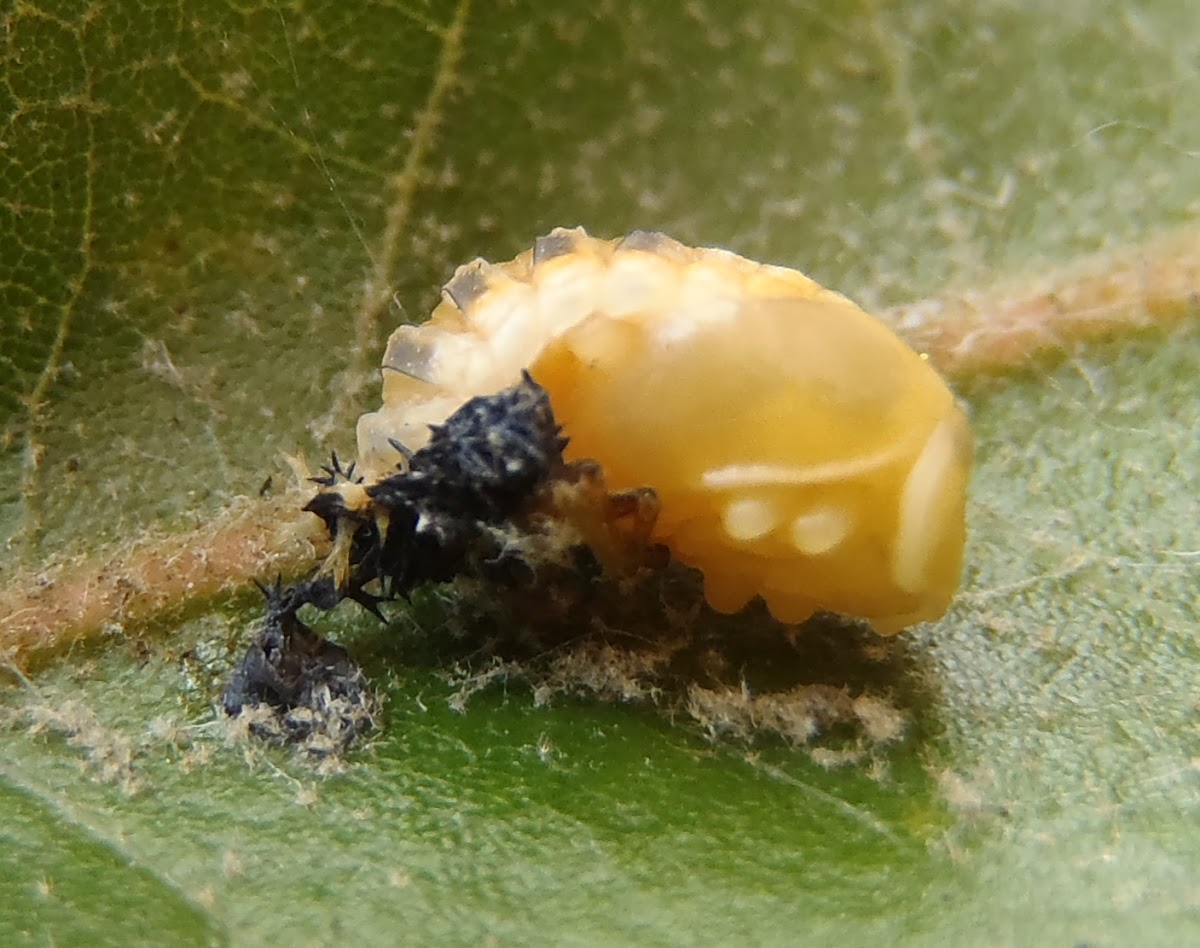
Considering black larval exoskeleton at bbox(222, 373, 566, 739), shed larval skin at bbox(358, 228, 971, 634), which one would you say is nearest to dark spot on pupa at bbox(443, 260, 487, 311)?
shed larval skin at bbox(358, 228, 971, 634)

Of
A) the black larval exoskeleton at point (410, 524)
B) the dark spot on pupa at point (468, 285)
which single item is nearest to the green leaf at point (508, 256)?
the black larval exoskeleton at point (410, 524)

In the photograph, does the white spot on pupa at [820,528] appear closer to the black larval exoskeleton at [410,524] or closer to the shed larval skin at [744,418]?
the shed larval skin at [744,418]

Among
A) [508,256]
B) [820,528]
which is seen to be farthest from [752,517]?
[508,256]

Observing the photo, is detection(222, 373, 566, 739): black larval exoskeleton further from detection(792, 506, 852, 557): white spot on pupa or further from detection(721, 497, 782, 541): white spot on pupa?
detection(792, 506, 852, 557): white spot on pupa

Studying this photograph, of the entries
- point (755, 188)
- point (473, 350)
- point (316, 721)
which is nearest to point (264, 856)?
point (316, 721)

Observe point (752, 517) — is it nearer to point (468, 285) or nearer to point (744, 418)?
point (744, 418)

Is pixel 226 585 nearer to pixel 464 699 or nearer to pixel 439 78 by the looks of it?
pixel 464 699

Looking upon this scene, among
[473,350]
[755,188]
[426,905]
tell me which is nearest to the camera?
[426,905]
